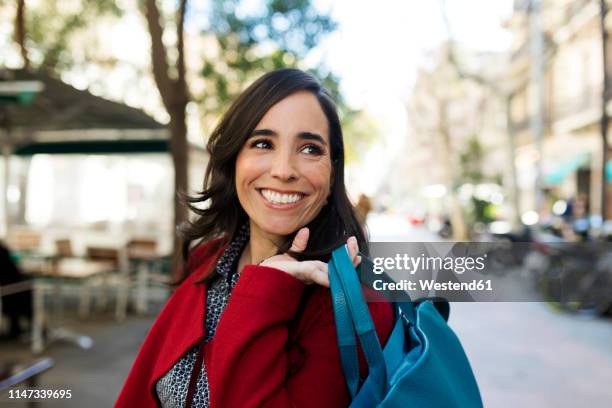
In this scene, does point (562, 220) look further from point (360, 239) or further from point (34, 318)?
point (360, 239)

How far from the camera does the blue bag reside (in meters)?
0.87

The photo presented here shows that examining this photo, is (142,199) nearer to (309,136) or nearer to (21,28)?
(21,28)

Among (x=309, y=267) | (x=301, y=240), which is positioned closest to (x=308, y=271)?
(x=309, y=267)

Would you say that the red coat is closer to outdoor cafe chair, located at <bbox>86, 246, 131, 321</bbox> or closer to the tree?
outdoor cafe chair, located at <bbox>86, 246, 131, 321</bbox>

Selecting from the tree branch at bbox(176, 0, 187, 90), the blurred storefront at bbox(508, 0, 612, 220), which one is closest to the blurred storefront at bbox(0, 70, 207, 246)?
the tree branch at bbox(176, 0, 187, 90)

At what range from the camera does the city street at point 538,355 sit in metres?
4.32

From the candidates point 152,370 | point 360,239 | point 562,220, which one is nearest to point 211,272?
point 152,370

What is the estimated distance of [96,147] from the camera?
765 centimetres

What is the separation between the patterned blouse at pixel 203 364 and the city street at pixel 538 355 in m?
1.97

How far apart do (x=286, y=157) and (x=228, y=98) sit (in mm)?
9569

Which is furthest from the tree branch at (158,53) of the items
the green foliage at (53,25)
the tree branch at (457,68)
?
the tree branch at (457,68)

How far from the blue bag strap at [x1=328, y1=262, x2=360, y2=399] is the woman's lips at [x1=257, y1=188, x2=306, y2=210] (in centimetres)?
31

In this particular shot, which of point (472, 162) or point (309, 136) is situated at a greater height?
point (472, 162)

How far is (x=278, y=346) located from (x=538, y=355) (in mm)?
5393
